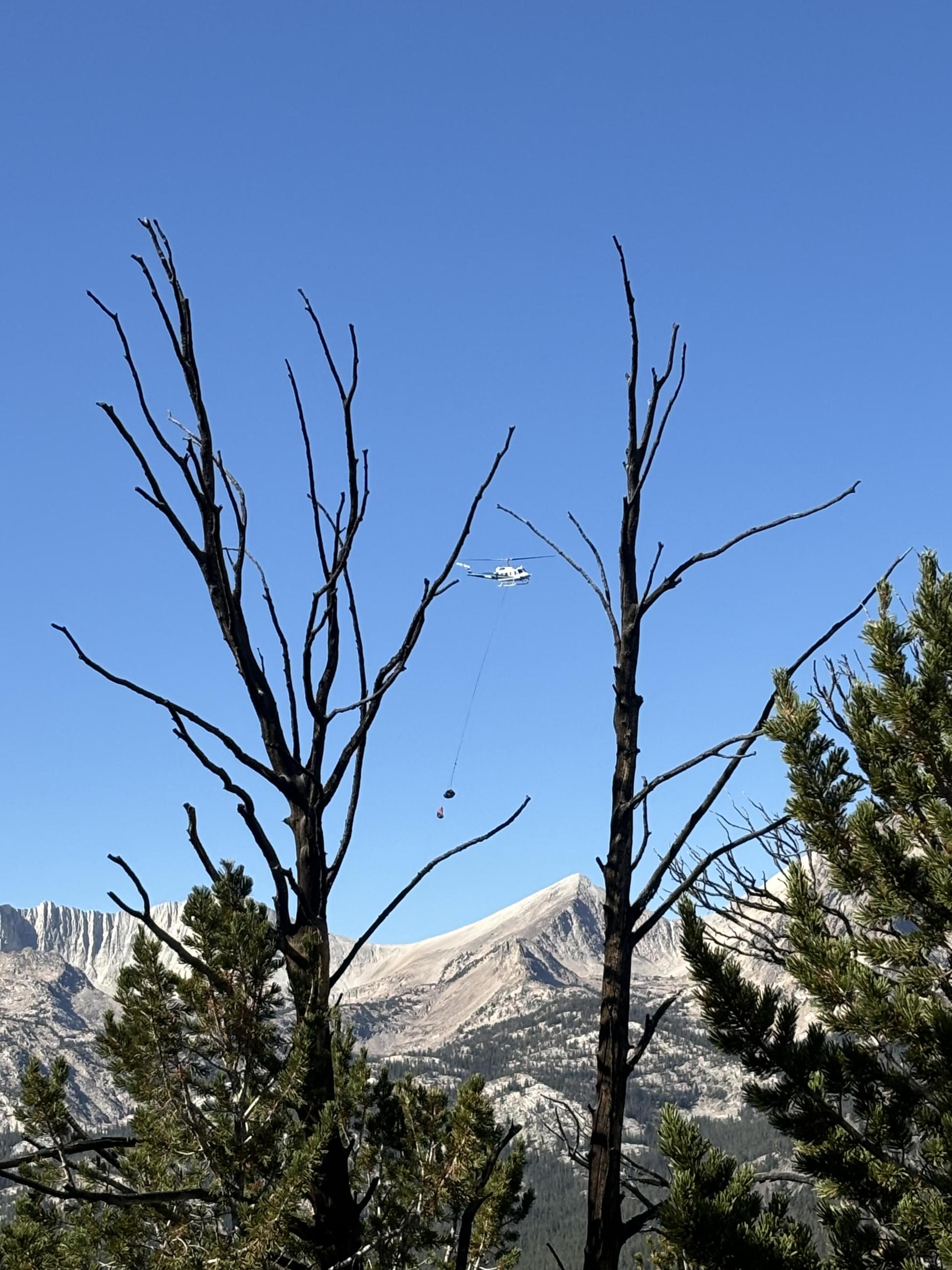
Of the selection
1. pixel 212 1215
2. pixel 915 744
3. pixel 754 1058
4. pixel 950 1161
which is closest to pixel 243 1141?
pixel 212 1215

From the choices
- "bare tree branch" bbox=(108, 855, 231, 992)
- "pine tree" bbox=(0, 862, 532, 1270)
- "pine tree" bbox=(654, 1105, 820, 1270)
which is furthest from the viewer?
"pine tree" bbox=(0, 862, 532, 1270)

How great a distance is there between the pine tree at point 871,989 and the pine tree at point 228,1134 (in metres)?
1.82

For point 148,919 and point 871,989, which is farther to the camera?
point 871,989

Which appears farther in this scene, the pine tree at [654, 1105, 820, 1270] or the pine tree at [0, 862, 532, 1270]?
the pine tree at [0, 862, 532, 1270]

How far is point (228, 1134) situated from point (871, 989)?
3953 millimetres

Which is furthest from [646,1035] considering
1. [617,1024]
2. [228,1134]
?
[228,1134]

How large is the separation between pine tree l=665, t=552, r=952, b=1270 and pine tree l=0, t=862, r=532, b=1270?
5.98 feet

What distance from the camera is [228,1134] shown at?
7426 mm

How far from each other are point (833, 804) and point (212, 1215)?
182 inches

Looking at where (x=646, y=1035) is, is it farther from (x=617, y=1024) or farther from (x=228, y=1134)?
(x=228, y=1134)

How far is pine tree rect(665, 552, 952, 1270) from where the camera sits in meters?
7.09

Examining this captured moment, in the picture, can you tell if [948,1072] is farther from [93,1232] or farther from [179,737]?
[93,1232]

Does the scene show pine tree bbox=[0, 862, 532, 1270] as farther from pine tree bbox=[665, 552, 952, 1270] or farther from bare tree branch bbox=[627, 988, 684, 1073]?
pine tree bbox=[665, 552, 952, 1270]

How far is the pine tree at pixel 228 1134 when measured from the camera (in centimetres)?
646
